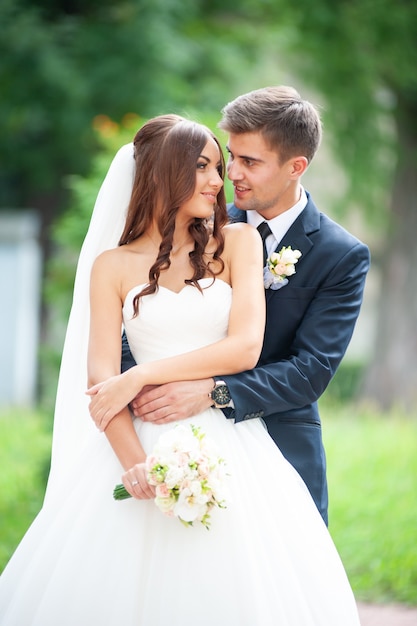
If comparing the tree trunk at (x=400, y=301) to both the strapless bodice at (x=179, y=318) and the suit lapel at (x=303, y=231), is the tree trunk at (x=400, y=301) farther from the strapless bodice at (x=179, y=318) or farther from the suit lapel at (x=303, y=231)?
the strapless bodice at (x=179, y=318)

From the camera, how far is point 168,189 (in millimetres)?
3340

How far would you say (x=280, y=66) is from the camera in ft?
54.4

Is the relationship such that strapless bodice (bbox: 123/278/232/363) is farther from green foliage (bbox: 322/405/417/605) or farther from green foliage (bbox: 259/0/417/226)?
green foliage (bbox: 259/0/417/226)

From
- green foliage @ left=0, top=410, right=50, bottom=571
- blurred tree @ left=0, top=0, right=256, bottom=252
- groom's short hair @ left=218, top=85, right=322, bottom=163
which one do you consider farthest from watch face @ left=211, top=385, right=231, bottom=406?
blurred tree @ left=0, top=0, right=256, bottom=252

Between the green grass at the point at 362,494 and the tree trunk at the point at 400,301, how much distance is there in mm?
1870

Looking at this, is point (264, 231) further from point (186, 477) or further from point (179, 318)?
point (186, 477)

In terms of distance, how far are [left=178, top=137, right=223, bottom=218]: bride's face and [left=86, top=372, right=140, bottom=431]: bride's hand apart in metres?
0.66

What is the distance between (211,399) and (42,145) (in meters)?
13.0

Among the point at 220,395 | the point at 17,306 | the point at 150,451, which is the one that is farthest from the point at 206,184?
the point at 17,306

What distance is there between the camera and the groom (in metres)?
3.51

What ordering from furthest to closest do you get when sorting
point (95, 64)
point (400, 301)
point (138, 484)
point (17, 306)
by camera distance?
point (17, 306) → point (95, 64) → point (400, 301) → point (138, 484)

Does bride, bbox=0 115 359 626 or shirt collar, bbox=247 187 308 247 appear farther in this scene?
shirt collar, bbox=247 187 308 247

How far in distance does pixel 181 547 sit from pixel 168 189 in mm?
1264

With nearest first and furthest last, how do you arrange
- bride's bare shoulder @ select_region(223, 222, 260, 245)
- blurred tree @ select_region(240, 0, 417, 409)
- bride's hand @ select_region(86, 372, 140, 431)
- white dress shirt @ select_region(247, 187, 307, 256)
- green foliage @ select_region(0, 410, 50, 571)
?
bride's hand @ select_region(86, 372, 140, 431), bride's bare shoulder @ select_region(223, 222, 260, 245), white dress shirt @ select_region(247, 187, 307, 256), green foliage @ select_region(0, 410, 50, 571), blurred tree @ select_region(240, 0, 417, 409)
